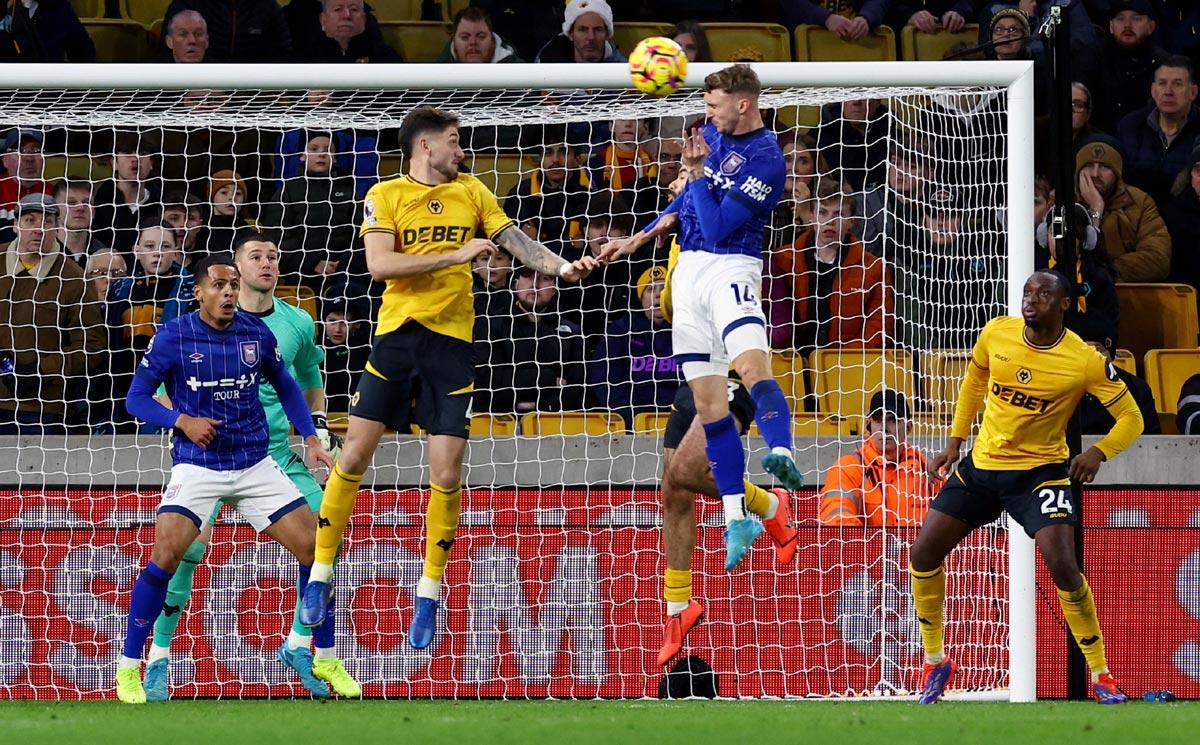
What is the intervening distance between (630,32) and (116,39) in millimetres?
3588

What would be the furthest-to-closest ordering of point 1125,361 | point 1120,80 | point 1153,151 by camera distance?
1. point 1120,80
2. point 1153,151
3. point 1125,361

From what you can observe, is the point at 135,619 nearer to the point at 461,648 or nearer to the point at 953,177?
the point at 461,648

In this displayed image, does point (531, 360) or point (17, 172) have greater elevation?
point (17, 172)

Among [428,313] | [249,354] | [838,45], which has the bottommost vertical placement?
[249,354]

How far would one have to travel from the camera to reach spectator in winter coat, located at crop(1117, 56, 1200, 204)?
12727mm

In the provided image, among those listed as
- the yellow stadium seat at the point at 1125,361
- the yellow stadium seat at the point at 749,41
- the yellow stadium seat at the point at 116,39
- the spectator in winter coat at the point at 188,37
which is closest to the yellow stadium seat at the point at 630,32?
the yellow stadium seat at the point at 749,41

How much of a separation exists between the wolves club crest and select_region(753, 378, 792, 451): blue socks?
0.93m

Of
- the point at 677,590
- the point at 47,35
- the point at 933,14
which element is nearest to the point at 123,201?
the point at 47,35

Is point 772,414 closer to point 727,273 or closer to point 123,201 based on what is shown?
point 727,273

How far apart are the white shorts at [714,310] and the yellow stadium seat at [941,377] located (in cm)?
235

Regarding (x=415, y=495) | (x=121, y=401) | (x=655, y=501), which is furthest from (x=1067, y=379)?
(x=121, y=401)

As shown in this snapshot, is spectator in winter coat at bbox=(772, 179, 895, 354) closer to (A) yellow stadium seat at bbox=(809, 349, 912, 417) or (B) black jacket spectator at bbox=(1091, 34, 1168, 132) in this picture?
(A) yellow stadium seat at bbox=(809, 349, 912, 417)

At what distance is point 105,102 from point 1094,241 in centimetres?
577

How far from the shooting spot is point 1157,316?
40.0 ft
